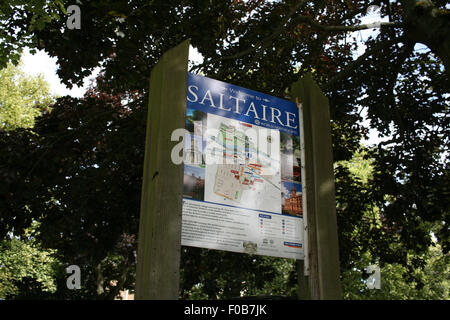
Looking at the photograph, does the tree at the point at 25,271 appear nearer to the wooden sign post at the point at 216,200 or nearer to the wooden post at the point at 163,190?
the wooden sign post at the point at 216,200

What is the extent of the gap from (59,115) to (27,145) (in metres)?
0.96

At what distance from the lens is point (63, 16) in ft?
26.3

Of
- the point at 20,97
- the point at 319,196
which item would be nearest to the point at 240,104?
the point at 319,196

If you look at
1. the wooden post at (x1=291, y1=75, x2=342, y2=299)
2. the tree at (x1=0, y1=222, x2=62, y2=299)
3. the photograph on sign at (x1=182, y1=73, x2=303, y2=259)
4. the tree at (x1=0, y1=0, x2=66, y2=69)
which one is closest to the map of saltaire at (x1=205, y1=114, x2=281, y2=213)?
the photograph on sign at (x1=182, y1=73, x2=303, y2=259)

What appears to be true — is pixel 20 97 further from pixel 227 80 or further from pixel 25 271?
pixel 227 80

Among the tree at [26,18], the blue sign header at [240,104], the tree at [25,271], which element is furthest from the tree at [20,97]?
the blue sign header at [240,104]

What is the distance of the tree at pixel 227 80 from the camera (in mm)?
6949

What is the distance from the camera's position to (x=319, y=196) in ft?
10.1

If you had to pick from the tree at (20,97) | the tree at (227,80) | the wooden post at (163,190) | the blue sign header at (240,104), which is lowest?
the wooden post at (163,190)

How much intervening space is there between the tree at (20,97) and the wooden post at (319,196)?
826 inches

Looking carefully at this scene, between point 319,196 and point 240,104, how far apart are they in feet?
2.93
